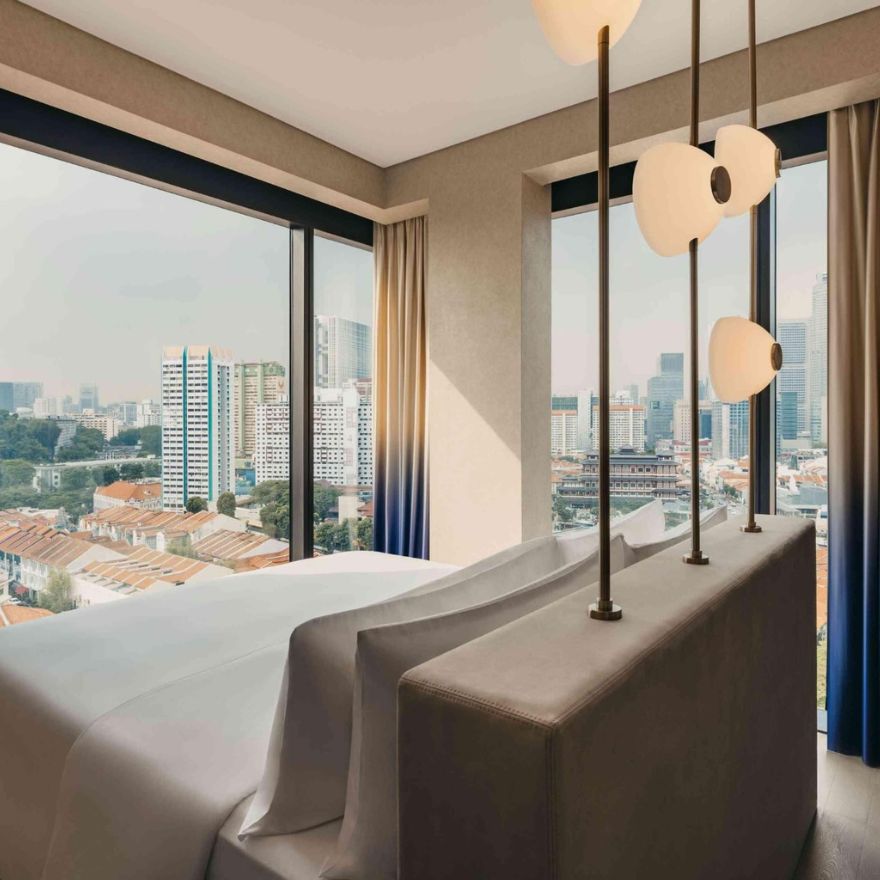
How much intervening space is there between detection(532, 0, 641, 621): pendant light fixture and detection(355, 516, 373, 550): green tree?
10.2ft

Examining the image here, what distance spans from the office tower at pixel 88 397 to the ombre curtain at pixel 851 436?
2.97 meters

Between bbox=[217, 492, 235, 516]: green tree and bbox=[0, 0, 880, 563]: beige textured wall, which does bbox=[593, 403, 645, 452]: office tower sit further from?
bbox=[217, 492, 235, 516]: green tree

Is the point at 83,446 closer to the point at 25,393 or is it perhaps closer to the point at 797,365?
the point at 25,393

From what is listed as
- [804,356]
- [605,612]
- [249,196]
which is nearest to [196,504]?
[249,196]

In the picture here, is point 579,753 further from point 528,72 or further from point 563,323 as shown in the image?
point 563,323

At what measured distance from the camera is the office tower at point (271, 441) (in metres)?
3.49

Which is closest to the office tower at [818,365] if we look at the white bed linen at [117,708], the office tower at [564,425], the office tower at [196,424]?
the office tower at [564,425]

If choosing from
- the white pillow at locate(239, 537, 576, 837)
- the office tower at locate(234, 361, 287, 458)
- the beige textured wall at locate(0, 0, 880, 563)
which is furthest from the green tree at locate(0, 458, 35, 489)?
the white pillow at locate(239, 537, 576, 837)

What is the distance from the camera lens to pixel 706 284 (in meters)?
2.94

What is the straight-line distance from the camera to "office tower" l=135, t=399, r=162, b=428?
9.74 ft

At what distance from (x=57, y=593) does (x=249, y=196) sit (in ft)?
6.65

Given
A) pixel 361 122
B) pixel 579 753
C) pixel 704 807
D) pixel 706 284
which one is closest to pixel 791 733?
pixel 704 807

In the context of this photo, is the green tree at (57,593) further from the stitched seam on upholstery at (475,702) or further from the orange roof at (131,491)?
the stitched seam on upholstery at (475,702)

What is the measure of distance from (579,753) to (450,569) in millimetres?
1873
